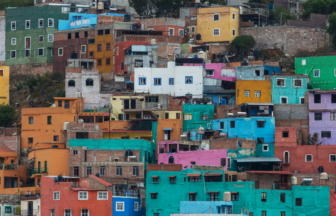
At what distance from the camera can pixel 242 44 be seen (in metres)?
88.2

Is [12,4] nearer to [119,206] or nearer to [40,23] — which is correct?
[40,23]

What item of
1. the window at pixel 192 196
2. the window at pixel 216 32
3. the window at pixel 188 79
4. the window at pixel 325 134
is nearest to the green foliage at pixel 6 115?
the window at pixel 188 79

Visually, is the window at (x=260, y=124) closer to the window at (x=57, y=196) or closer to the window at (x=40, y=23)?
the window at (x=57, y=196)

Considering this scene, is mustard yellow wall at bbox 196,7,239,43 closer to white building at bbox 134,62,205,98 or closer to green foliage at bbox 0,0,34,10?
white building at bbox 134,62,205,98

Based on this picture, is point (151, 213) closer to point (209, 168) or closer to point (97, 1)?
point (209, 168)

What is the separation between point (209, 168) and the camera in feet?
217

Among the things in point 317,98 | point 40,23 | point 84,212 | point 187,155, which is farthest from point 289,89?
point 40,23

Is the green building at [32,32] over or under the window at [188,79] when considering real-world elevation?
over

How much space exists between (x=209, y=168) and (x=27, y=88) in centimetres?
2856

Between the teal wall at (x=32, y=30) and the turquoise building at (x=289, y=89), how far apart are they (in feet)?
85.6

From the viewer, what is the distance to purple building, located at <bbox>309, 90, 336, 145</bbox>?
236 feet

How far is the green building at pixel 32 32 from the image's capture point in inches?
3610

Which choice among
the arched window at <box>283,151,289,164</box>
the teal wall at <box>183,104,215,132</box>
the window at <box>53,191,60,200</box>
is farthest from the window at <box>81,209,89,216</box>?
the arched window at <box>283,151,289,164</box>

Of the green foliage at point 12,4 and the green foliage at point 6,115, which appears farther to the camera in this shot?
the green foliage at point 12,4
